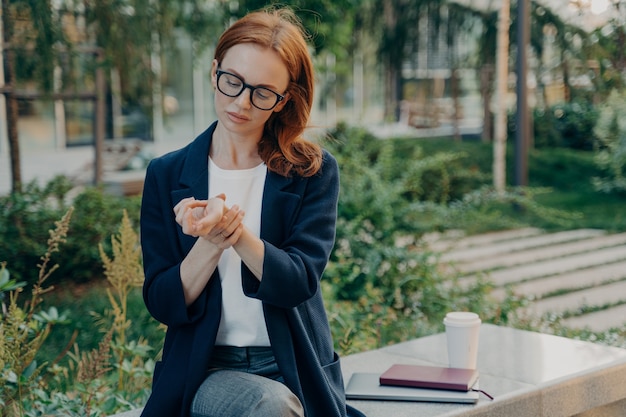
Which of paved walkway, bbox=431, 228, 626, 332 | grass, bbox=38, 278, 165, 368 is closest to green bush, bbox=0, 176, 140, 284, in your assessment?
grass, bbox=38, 278, 165, 368

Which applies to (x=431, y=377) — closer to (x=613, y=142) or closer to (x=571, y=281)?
(x=571, y=281)

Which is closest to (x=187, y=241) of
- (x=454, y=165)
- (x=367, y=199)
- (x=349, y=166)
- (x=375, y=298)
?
(x=375, y=298)

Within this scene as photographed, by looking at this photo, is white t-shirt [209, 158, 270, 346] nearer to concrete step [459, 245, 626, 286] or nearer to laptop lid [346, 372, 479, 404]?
laptop lid [346, 372, 479, 404]

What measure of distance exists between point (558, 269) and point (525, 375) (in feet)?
14.4

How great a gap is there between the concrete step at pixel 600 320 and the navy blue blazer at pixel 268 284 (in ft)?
10.7

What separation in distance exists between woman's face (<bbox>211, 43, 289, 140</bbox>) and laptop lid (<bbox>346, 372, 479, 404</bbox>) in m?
0.91

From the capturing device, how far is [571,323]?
527cm

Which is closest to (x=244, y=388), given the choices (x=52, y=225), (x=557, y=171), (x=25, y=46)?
(x=52, y=225)

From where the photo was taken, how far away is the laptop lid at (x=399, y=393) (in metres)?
2.50

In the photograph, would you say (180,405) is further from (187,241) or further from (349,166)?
(349,166)

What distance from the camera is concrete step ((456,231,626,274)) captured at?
7297 mm

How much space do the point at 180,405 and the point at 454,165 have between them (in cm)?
901

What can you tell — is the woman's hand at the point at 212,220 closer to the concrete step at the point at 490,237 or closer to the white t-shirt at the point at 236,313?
the white t-shirt at the point at 236,313

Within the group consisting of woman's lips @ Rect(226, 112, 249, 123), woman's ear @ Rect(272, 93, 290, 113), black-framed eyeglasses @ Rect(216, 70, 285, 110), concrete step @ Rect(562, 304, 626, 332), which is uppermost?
black-framed eyeglasses @ Rect(216, 70, 285, 110)
